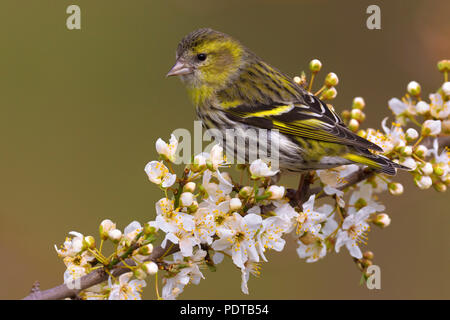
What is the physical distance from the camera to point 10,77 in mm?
4953

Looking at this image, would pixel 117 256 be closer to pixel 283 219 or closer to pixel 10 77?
pixel 283 219

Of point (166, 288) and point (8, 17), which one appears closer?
point (166, 288)

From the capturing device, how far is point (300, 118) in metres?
2.90

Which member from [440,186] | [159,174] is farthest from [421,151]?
[159,174]

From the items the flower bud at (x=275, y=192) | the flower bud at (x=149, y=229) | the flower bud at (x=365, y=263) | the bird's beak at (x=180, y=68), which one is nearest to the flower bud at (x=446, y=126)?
the flower bud at (x=365, y=263)

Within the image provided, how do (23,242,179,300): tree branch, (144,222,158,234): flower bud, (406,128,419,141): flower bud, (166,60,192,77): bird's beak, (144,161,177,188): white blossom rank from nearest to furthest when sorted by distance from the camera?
(23,242,179,300): tree branch
(144,222,158,234): flower bud
(144,161,177,188): white blossom
(406,128,419,141): flower bud
(166,60,192,77): bird's beak

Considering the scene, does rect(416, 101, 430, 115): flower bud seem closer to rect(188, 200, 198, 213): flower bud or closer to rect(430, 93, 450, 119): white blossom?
rect(430, 93, 450, 119): white blossom

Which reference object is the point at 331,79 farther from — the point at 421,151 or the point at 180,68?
the point at 180,68

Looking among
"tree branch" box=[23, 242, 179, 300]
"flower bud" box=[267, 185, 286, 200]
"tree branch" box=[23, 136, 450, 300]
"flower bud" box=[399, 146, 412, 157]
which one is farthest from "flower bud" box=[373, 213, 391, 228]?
"tree branch" box=[23, 242, 179, 300]

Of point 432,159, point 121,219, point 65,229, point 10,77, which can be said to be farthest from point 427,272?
point 10,77

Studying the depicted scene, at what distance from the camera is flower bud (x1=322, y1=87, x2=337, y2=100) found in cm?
268

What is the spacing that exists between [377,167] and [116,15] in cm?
339

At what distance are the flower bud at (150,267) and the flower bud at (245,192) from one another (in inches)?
17.6

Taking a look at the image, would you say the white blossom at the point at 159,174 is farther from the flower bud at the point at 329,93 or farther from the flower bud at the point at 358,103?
the flower bud at the point at 358,103
